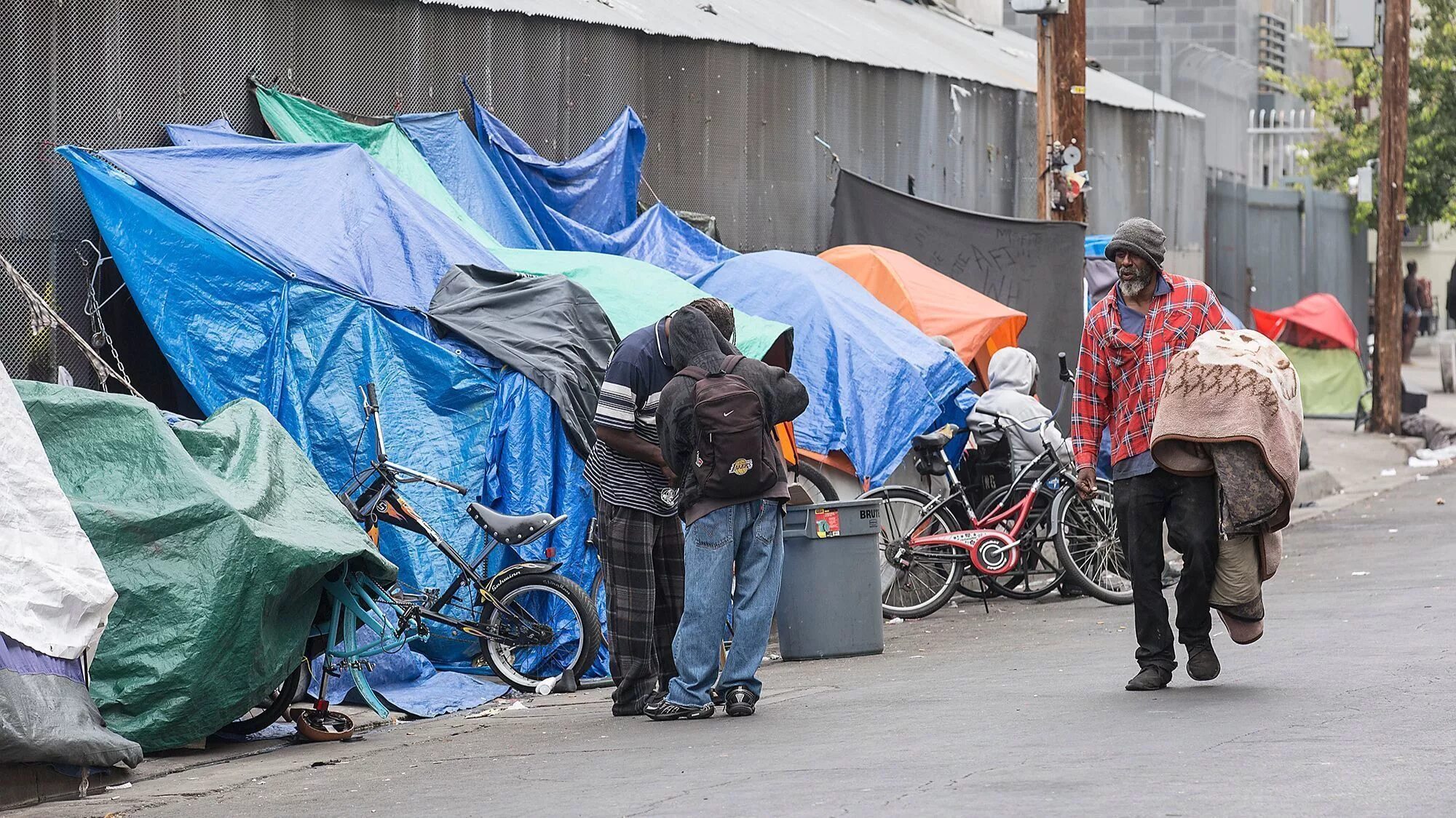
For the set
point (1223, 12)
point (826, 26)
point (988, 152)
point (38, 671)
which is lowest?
point (38, 671)

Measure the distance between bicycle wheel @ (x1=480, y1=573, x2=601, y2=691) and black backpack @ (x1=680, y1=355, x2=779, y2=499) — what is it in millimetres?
1503

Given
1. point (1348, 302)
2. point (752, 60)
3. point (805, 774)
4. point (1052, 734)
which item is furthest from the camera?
point (1348, 302)

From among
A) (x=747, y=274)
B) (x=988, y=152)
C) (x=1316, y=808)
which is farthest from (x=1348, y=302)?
(x=1316, y=808)

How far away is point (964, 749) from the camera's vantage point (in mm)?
6977

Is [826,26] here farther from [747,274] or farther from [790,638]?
[790,638]

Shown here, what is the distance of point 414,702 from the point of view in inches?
355

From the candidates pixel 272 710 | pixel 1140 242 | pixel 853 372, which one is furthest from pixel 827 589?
pixel 272 710

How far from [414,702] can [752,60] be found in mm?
8183

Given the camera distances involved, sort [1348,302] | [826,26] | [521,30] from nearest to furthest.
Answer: [521,30], [826,26], [1348,302]

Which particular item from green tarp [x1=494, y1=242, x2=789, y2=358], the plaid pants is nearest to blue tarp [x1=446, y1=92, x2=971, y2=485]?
green tarp [x1=494, y1=242, x2=789, y2=358]

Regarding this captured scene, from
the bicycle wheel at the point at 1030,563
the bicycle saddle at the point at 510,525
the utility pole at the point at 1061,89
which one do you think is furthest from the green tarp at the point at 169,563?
the utility pole at the point at 1061,89

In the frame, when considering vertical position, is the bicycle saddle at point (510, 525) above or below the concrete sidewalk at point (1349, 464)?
above

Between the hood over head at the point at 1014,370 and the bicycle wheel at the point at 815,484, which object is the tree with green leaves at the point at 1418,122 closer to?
the hood over head at the point at 1014,370

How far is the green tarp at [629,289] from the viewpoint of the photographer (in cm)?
1080
